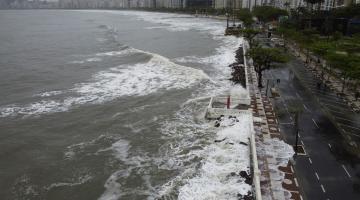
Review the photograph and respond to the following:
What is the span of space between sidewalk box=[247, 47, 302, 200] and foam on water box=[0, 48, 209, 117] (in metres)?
16.2

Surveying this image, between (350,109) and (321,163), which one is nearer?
(321,163)

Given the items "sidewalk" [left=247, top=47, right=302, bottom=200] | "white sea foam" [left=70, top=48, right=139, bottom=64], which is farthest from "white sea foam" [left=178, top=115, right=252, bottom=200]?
"white sea foam" [left=70, top=48, right=139, bottom=64]

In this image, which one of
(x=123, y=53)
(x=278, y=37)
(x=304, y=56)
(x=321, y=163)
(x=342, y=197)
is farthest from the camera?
(x=278, y=37)

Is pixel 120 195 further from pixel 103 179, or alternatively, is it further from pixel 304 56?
pixel 304 56

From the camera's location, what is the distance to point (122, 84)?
171ft

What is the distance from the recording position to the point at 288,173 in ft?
83.9

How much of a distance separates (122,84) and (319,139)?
29.6 meters

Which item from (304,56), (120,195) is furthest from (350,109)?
(304,56)

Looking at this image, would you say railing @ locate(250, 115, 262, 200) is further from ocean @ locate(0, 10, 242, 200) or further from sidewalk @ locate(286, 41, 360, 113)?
sidewalk @ locate(286, 41, 360, 113)

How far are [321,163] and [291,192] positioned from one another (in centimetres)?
507

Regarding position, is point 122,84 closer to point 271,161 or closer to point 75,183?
point 75,183

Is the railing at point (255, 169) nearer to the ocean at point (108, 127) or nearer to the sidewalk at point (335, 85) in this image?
the ocean at point (108, 127)

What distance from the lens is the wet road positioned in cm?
2397

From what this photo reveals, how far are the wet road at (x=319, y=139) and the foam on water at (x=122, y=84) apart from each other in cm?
1425
